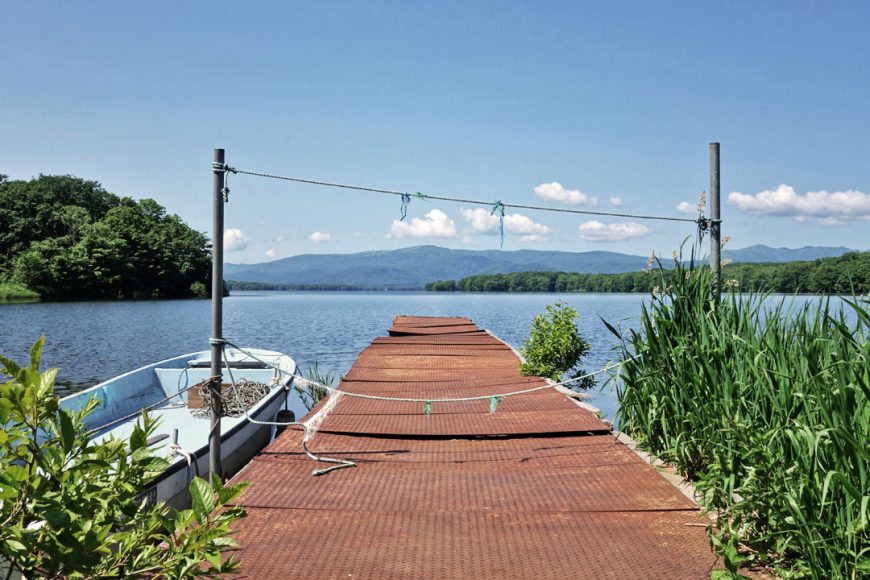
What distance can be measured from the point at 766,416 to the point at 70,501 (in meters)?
3.45

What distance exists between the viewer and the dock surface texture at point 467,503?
11.2ft

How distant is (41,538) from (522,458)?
418 centimetres

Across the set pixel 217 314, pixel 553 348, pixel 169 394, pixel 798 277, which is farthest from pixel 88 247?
→ pixel 798 277

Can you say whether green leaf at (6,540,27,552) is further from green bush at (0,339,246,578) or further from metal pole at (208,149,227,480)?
metal pole at (208,149,227,480)

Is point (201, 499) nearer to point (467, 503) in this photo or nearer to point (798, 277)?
point (467, 503)

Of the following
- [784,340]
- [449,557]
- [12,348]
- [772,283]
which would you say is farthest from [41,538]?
[12,348]

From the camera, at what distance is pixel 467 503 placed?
436 cm

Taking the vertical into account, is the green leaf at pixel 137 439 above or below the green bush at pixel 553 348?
above

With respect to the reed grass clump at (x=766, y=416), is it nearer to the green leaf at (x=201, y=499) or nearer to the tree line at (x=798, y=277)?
the tree line at (x=798, y=277)

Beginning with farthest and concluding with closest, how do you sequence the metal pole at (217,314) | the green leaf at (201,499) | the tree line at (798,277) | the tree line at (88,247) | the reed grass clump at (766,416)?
the tree line at (88,247) < the metal pole at (217,314) < the tree line at (798,277) < the reed grass clump at (766,416) < the green leaf at (201,499)

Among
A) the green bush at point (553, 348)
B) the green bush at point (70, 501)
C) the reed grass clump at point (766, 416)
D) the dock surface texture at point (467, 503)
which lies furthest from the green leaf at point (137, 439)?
the green bush at point (553, 348)

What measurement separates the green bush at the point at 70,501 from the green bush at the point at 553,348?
825 centimetres

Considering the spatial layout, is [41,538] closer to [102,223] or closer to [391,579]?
[391,579]

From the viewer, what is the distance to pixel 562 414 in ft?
22.6
